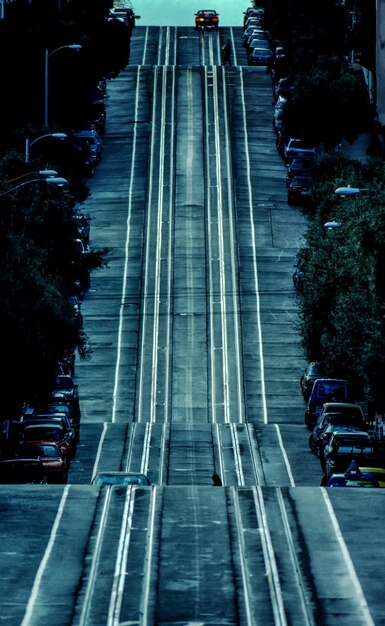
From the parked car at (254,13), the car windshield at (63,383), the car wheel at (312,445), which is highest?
the parked car at (254,13)

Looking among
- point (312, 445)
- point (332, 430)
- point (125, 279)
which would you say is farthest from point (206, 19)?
point (332, 430)

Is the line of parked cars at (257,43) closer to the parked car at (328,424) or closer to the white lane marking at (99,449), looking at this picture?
the white lane marking at (99,449)

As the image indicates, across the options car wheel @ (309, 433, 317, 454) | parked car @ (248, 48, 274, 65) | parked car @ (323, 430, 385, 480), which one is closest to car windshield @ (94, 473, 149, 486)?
parked car @ (323, 430, 385, 480)

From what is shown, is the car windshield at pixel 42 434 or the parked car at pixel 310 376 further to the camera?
the parked car at pixel 310 376

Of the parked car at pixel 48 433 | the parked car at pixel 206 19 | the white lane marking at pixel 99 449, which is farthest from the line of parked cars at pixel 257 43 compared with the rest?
the parked car at pixel 48 433

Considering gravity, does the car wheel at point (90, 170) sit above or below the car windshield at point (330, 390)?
above

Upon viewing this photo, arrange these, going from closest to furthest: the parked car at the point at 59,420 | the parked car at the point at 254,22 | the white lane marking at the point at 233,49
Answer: the parked car at the point at 59,420 < the white lane marking at the point at 233,49 < the parked car at the point at 254,22

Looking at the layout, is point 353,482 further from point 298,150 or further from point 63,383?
point 298,150

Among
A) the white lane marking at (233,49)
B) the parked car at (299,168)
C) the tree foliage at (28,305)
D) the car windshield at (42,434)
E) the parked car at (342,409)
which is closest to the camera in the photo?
the tree foliage at (28,305)
